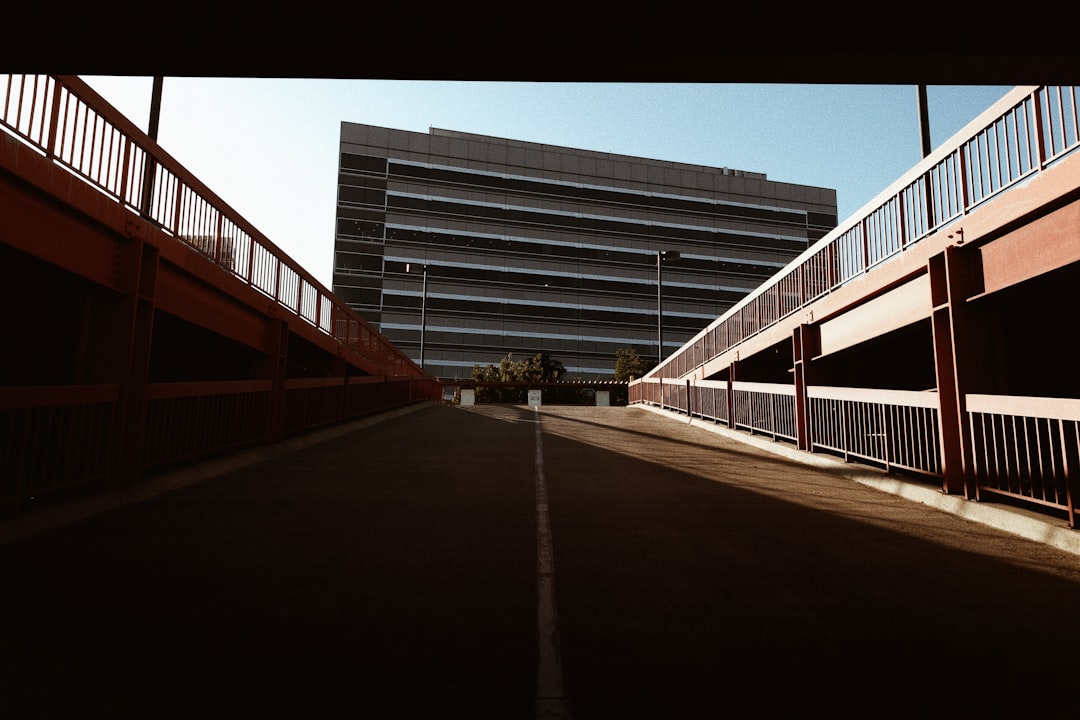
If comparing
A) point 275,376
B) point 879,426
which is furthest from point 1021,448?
point 275,376

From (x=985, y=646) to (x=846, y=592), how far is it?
94 centimetres

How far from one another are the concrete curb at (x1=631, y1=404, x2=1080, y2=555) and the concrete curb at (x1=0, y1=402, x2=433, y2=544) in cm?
961

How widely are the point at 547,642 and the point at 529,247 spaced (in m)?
73.8

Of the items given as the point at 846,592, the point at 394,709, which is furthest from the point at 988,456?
the point at 394,709

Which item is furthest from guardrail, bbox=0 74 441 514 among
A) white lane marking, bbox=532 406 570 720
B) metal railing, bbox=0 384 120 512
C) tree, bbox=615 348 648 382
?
tree, bbox=615 348 648 382

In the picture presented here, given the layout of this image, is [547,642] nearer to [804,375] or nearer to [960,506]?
[960,506]

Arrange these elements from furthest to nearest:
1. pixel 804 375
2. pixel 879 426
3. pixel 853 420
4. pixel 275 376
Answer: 1. pixel 804 375
2. pixel 275 376
3. pixel 853 420
4. pixel 879 426

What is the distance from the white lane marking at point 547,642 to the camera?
2698mm

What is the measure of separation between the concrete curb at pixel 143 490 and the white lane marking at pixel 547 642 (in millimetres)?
4785

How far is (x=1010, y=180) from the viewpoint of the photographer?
6387mm

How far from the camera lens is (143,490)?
7.02 m

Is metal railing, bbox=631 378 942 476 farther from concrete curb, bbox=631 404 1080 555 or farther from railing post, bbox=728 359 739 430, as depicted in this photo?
concrete curb, bbox=631 404 1080 555

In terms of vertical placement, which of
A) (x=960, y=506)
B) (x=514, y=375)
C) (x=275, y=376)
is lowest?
(x=960, y=506)

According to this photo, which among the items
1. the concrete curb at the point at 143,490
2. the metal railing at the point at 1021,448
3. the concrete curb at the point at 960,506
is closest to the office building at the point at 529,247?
the concrete curb at the point at 143,490
